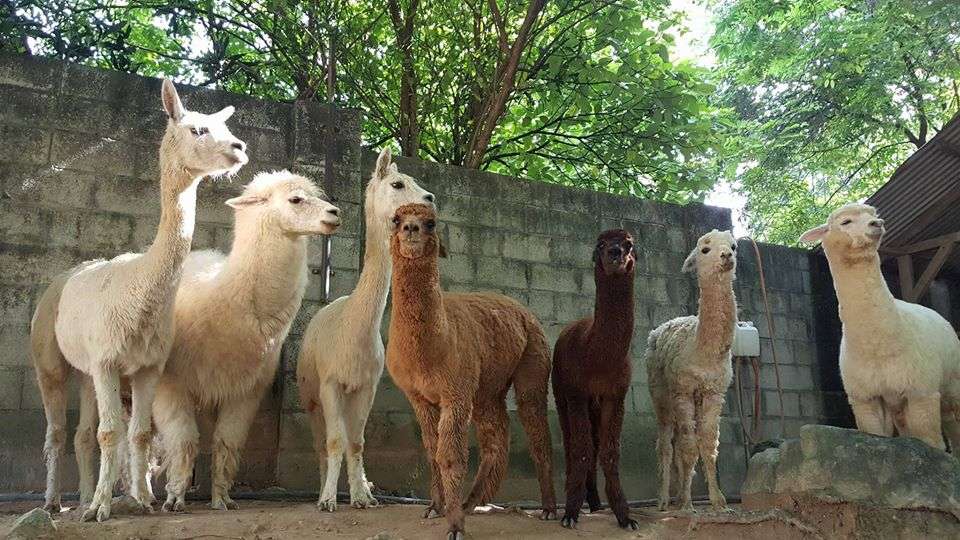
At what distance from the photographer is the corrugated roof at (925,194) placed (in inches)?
293

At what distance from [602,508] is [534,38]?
5159mm

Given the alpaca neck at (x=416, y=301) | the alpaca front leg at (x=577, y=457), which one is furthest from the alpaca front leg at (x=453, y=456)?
the alpaca front leg at (x=577, y=457)

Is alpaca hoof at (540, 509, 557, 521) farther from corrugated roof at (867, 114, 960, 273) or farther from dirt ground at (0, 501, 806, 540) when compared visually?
corrugated roof at (867, 114, 960, 273)

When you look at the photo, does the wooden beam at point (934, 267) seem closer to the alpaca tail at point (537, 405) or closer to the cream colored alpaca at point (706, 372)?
the cream colored alpaca at point (706, 372)

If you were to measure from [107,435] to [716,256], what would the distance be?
12.9 ft

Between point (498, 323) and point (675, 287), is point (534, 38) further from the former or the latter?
point (498, 323)

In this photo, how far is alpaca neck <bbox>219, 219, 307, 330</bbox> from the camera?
498 centimetres

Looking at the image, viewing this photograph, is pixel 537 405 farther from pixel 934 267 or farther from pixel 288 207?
pixel 934 267

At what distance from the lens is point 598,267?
183 inches

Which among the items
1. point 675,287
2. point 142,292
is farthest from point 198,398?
point 675,287

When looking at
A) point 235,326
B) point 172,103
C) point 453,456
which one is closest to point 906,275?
point 453,456

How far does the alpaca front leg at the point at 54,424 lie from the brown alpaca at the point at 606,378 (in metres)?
3.06

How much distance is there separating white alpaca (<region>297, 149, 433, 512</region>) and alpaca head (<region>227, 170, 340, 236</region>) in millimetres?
405

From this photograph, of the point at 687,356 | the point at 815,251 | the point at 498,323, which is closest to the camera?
the point at 498,323
